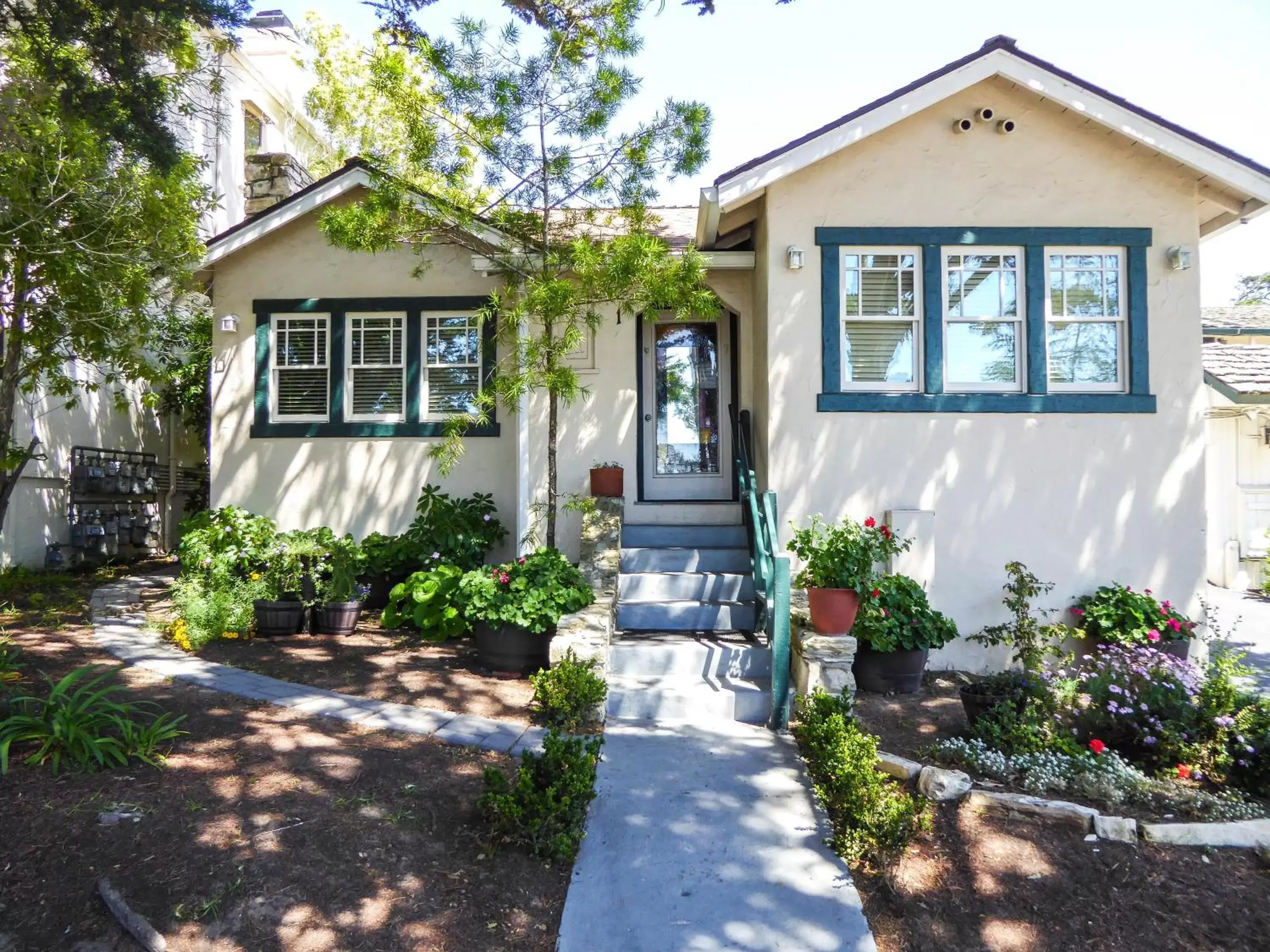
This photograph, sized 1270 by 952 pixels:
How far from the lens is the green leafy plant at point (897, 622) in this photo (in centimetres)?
584

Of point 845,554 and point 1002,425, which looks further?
point 1002,425

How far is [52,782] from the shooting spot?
362 cm

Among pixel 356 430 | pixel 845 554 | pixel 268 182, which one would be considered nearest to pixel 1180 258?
pixel 845 554

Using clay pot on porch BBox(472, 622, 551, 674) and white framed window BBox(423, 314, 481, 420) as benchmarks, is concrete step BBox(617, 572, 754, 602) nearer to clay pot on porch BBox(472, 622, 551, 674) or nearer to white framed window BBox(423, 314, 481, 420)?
clay pot on porch BBox(472, 622, 551, 674)

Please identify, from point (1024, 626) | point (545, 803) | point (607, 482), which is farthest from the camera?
point (607, 482)

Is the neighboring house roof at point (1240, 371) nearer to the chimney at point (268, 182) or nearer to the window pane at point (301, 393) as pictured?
the window pane at point (301, 393)

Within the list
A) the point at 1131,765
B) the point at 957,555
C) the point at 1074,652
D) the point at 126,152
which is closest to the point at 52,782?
the point at 126,152

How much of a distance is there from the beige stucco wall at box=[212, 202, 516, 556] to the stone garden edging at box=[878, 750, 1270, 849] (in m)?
5.42

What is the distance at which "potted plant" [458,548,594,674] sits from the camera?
18.8 ft

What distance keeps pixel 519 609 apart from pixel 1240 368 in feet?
31.0

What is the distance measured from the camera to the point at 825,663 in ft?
17.2

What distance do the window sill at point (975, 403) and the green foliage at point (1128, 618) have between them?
5.34 feet

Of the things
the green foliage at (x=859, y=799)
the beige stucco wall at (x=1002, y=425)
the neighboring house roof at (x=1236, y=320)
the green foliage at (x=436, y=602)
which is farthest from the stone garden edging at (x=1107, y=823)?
the neighboring house roof at (x=1236, y=320)

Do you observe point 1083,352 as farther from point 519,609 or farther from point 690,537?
point 519,609
